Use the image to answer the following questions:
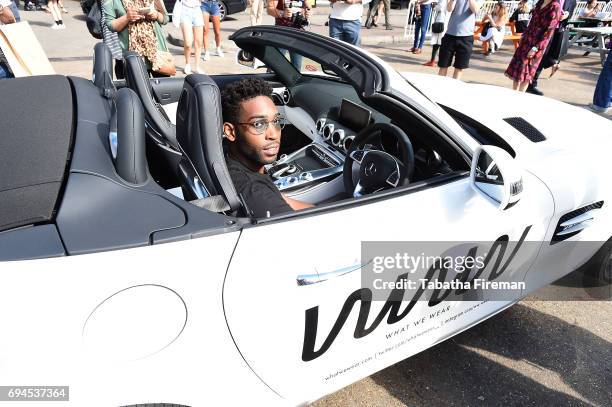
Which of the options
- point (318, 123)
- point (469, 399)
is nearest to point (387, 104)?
point (318, 123)

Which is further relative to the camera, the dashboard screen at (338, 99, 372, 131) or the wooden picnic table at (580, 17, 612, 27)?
the wooden picnic table at (580, 17, 612, 27)

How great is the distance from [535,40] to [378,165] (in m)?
4.45

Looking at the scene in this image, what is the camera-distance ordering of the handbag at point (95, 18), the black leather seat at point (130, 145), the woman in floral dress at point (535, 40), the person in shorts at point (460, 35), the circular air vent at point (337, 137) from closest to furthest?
the black leather seat at point (130, 145)
the circular air vent at point (337, 137)
the handbag at point (95, 18)
the woman in floral dress at point (535, 40)
the person in shorts at point (460, 35)

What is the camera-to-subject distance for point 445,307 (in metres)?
1.79

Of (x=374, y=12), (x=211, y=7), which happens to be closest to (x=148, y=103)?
(x=211, y=7)

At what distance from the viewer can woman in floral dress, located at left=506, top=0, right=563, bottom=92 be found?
198 inches

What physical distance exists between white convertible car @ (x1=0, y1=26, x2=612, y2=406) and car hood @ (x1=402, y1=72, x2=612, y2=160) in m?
0.03

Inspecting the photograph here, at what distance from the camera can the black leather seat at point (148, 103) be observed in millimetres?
1766

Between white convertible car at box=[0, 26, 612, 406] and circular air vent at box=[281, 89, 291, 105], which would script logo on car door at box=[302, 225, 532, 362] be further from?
circular air vent at box=[281, 89, 291, 105]

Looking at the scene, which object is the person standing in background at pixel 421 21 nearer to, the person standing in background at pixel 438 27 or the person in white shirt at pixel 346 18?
the person standing in background at pixel 438 27

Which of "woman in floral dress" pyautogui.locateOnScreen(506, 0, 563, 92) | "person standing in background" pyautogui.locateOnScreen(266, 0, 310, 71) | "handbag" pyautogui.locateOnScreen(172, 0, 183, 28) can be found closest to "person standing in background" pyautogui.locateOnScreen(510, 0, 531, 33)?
"woman in floral dress" pyautogui.locateOnScreen(506, 0, 563, 92)

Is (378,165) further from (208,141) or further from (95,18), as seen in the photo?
(95,18)

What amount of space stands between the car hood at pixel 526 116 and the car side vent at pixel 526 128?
25 millimetres

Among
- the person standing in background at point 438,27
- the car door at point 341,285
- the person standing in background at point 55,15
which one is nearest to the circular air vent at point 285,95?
the car door at point 341,285
